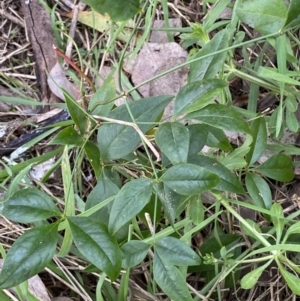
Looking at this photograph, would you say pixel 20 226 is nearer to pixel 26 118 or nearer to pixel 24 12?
pixel 26 118

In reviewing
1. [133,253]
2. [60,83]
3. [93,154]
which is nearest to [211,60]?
[93,154]

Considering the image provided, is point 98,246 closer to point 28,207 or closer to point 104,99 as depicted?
point 28,207

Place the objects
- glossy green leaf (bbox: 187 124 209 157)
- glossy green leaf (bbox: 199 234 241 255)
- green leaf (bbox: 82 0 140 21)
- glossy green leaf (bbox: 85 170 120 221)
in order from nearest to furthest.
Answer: green leaf (bbox: 82 0 140 21), glossy green leaf (bbox: 187 124 209 157), glossy green leaf (bbox: 85 170 120 221), glossy green leaf (bbox: 199 234 241 255)

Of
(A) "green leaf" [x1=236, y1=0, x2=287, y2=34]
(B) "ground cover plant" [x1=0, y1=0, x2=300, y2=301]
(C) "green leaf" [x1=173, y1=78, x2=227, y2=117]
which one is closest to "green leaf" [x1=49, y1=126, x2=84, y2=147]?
(B) "ground cover plant" [x1=0, y1=0, x2=300, y2=301]

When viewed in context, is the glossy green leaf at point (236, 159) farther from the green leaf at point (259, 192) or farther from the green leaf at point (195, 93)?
the green leaf at point (195, 93)

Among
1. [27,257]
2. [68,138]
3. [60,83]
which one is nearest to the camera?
[27,257]

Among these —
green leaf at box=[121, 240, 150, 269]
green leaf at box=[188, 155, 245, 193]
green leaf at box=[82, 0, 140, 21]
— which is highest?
green leaf at box=[82, 0, 140, 21]

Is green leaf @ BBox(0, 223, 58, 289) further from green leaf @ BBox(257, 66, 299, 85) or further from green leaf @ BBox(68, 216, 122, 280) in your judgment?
green leaf @ BBox(257, 66, 299, 85)
